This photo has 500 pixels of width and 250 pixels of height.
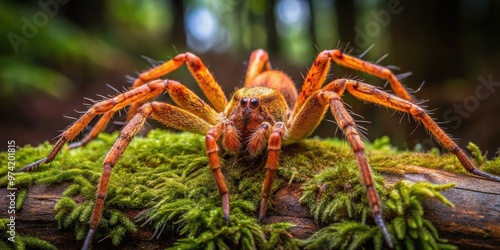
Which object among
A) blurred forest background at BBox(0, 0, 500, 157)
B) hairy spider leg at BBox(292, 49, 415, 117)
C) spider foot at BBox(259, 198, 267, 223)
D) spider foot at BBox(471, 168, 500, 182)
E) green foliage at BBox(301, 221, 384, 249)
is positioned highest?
blurred forest background at BBox(0, 0, 500, 157)

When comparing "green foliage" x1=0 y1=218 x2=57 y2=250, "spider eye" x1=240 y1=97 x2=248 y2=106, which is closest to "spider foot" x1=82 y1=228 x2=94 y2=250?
"green foliage" x1=0 y1=218 x2=57 y2=250

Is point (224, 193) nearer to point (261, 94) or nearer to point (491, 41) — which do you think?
point (261, 94)

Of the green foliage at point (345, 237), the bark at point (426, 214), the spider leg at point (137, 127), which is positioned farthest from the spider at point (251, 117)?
the bark at point (426, 214)

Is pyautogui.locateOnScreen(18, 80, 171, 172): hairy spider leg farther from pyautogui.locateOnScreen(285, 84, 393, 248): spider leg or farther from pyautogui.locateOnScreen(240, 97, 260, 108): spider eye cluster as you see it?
pyautogui.locateOnScreen(285, 84, 393, 248): spider leg

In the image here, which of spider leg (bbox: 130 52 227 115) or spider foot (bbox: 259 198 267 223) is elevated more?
spider leg (bbox: 130 52 227 115)

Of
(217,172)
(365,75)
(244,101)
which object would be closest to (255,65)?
(244,101)

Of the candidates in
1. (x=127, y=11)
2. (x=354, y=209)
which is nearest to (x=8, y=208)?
(x=354, y=209)

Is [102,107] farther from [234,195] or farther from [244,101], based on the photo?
[234,195]
